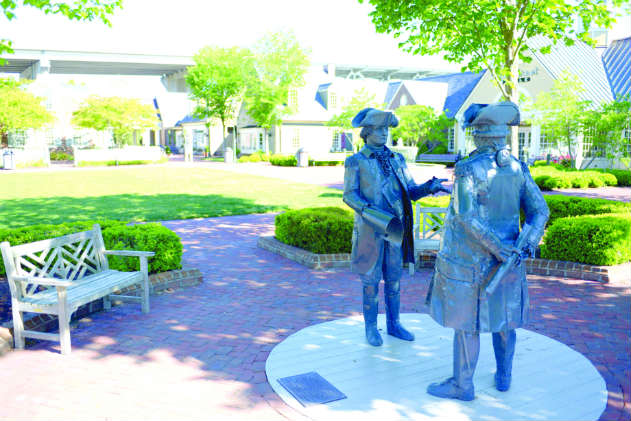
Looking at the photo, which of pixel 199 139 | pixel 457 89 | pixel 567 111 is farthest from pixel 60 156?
pixel 567 111

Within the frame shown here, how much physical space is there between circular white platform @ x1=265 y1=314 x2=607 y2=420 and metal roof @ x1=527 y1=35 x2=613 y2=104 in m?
29.9

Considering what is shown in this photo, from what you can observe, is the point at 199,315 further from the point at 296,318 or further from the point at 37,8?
the point at 37,8

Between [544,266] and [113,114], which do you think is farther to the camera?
[113,114]

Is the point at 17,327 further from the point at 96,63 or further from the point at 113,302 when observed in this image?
the point at 96,63

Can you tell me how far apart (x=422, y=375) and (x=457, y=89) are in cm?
3934

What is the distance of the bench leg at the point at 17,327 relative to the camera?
5007 millimetres

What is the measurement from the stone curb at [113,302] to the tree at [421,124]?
29253 millimetres

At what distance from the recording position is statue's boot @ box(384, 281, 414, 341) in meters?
5.01

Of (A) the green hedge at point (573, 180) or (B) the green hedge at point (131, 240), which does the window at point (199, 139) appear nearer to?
(A) the green hedge at point (573, 180)

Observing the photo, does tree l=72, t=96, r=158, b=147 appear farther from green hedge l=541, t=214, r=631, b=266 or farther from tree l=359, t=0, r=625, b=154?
green hedge l=541, t=214, r=631, b=266

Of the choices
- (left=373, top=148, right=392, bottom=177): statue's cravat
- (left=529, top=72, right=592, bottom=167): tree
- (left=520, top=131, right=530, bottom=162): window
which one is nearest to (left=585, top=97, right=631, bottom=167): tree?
(left=529, top=72, right=592, bottom=167): tree

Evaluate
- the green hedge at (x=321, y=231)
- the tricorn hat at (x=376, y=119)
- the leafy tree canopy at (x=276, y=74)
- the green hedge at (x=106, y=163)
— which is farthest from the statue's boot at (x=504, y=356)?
the leafy tree canopy at (x=276, y=74)

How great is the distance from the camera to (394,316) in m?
5.07

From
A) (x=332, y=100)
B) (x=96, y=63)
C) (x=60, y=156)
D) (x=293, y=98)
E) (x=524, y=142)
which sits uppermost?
(x=96, y=63)
